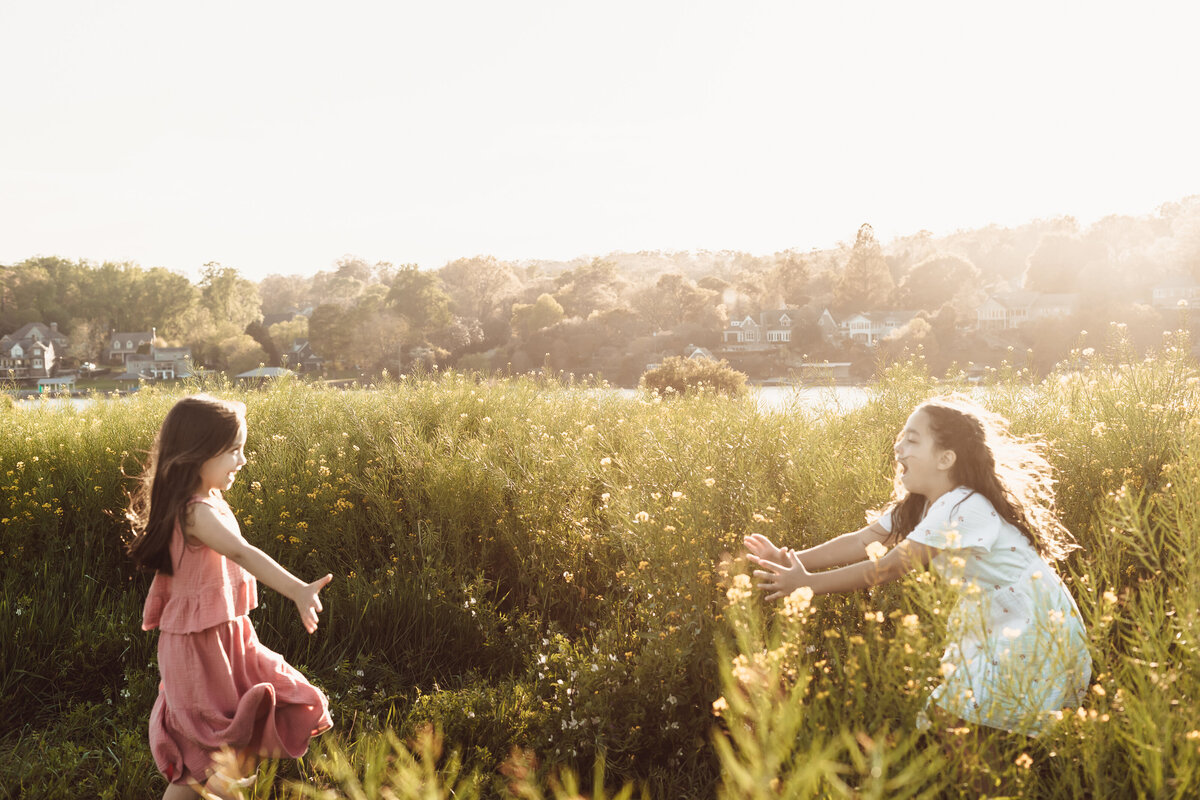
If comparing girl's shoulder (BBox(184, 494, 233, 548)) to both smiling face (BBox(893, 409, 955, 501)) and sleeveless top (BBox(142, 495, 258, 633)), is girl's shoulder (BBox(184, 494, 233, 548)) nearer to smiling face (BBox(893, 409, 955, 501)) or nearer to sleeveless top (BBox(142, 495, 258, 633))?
sleeveless top (BBox(142, 495, 258, 633))

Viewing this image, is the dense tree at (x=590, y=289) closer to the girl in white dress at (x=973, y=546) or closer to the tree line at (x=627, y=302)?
the tree line at (x=627, y=302)

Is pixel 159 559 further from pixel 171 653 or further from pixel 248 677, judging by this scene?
pixel 248 677

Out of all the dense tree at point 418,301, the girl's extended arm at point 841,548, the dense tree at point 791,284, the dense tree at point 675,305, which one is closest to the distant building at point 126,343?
the dense tree at point 418,301

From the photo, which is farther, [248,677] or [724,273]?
[724,273]

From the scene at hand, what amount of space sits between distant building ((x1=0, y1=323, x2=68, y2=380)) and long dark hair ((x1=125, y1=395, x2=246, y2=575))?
175 ft

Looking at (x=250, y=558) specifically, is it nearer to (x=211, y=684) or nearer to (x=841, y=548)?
(x=211, y=684)

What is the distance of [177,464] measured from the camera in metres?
2.49

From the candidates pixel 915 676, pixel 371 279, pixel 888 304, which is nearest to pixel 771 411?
pixel 915 676

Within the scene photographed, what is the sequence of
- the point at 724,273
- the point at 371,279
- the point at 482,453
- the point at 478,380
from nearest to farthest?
the point at 482,453, the point at 478,380, the point at 724,273, the point at 371,279

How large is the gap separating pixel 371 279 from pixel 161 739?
6508 centimetres

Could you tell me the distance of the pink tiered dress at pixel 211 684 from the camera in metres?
2.39

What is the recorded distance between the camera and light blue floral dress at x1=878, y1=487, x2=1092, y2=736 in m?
1.82

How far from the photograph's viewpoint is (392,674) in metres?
3.79

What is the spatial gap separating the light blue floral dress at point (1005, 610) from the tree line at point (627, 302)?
18.9 meters
